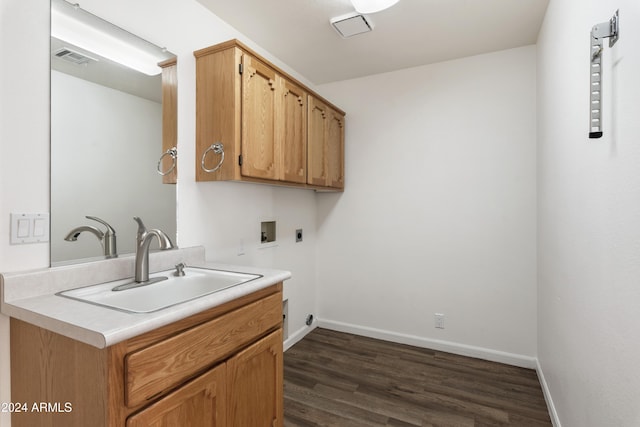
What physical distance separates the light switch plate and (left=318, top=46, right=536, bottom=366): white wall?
236 centimetres

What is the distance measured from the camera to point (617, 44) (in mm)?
1003

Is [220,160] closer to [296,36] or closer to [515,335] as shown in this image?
[296,36]

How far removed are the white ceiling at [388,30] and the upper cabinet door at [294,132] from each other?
16.2 inches

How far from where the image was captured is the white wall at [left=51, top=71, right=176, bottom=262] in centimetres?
133

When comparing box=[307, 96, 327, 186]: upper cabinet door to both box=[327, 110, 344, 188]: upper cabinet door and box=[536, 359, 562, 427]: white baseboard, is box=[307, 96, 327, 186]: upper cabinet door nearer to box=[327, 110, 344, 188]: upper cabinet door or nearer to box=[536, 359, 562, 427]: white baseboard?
box=[327, 110, 344, 188]: upper cabinet door

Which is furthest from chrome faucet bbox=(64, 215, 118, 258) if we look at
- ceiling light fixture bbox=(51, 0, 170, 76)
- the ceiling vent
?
the ceiling vent

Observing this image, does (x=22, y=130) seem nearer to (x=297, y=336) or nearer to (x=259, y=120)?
(x=259, y=120)

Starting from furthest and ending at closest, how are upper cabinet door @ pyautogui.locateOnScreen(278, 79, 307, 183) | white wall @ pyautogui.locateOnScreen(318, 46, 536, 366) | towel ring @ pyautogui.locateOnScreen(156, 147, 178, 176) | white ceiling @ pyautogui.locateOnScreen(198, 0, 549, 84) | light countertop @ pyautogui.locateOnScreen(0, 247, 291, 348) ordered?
white wall @ pyautogui.locateOnScreen(318, 46, 536, 366), upper cabinet door @ pyautogui.locateOnScreen(278, 79, 307, 183), white ceiling @ pyautogui.locateOnScreen(198, 0, 549, 84), towel ring @ pyautogui.locateOnScreen(156, 147, 178, 176), light countertop @ pyautogui.locateOnScreen(0, 247, 291, 348)

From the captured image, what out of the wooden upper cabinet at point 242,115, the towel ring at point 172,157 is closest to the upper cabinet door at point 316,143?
the wooden upper cabinet at point 242,115

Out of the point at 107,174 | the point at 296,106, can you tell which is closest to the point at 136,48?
the point at 107,174

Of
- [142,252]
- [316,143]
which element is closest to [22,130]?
[142,252]

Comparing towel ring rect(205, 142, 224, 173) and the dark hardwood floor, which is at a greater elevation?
towel ring rect(205, 142, 224, 173)

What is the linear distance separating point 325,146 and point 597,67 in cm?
194

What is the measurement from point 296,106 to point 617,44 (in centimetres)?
178
